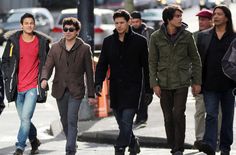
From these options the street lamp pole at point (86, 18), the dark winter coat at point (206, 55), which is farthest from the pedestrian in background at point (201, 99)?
the street lamp pole at point (86, 18)

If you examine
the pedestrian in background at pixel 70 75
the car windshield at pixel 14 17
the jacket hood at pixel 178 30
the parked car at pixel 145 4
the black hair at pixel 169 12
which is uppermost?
the black hair at pixel 169 12

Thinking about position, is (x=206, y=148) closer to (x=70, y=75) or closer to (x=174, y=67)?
(x=174, y=67)

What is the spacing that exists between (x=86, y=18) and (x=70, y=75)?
4013 mm

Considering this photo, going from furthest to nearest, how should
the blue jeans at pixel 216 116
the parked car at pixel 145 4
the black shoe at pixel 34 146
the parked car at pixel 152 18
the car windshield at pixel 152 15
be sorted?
the parked car at pixel 145 4 < the car windshield at pixel 152 15 < the parked car at pixel 152 18 < the black shoe at pixel 34 146 < the blue jeans at pixel 216 116

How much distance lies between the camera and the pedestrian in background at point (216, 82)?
9.78 metres

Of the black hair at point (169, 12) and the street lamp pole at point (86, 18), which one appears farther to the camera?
the street lamp pole at point (86, 18)

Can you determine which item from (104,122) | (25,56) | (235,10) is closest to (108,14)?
(235,10)

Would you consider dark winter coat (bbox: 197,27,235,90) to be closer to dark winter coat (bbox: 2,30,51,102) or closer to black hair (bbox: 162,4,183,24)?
black hair (bbox: 162,4,183,24)

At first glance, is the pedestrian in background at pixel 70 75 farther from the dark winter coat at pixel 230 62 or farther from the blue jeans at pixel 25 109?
the dark winter coat at pixel 230 62

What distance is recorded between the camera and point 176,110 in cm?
980

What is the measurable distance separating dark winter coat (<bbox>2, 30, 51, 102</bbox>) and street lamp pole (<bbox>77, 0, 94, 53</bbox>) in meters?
3.21

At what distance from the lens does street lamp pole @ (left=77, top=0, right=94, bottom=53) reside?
1389 centimetres

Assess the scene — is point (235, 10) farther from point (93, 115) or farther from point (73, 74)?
point (73, 74)

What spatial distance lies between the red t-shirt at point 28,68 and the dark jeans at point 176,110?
1.72 meters
